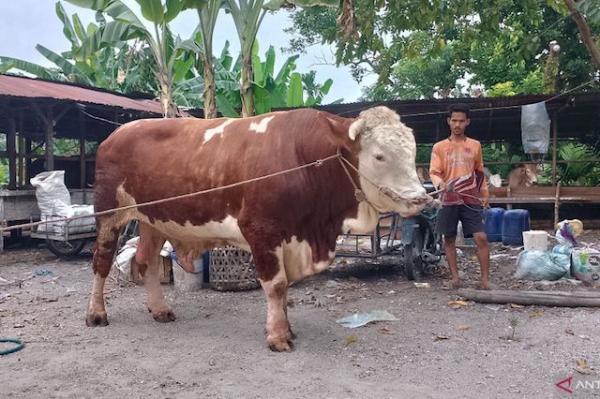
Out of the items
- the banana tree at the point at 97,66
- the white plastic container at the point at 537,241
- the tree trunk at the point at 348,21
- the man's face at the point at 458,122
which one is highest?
the banana tree at the point at 97,66

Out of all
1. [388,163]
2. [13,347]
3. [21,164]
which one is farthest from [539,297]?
[21,164]

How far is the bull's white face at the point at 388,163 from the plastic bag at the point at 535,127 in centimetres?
639

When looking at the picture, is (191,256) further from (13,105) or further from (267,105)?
(13,105)

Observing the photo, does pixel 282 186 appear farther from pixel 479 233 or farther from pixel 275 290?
pixel 479 233

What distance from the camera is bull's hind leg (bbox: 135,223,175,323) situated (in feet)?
17.3

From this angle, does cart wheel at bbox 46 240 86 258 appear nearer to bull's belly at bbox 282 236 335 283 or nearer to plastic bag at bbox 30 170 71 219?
plastic bag at bbox 30 170 71 219

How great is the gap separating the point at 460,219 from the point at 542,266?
1.19 meters

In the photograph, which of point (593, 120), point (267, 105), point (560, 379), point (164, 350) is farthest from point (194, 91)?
point (560, 379)

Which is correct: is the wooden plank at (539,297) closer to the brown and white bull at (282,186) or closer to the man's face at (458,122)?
the man's face at (458,122)

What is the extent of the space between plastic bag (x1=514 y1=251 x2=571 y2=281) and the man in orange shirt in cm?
88

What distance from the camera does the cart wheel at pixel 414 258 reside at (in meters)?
6.63

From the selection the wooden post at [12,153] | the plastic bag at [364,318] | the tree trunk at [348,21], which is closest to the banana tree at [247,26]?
the tree trunk at [348,21]

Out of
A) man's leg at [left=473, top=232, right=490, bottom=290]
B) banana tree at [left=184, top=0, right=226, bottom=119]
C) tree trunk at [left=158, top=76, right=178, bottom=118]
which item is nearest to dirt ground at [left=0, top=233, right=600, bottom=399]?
man's leg at [left=473, top=232, right=490, bottom=290]

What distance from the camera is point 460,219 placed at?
6.09 meters
